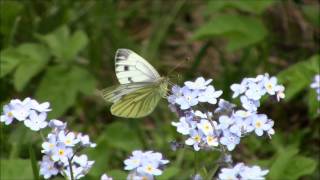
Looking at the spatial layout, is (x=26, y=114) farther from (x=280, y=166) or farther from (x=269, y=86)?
(x=280, y=166)

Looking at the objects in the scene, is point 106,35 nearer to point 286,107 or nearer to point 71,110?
point 71,110

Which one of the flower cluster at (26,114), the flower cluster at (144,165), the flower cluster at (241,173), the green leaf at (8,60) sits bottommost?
the flower cluster at (241,173)

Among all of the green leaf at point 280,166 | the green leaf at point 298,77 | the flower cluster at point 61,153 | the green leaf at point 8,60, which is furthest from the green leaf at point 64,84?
the flower cluster at point 61,153

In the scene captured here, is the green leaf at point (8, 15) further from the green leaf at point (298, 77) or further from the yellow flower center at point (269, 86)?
the yellow flower center at point (269, 86)

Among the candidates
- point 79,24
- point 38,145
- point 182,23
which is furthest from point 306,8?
point 38,145

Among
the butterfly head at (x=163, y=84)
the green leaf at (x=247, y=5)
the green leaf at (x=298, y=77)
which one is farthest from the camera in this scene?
the green leaf at (x=247, y=5)

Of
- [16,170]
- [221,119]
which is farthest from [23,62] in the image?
[221,119]
